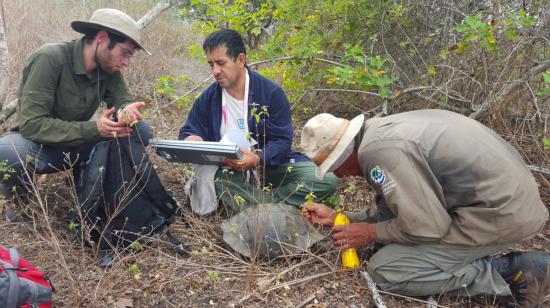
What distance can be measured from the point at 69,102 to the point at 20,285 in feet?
5.16

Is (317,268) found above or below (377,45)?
below

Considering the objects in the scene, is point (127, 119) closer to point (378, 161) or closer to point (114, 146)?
point (114, 146)

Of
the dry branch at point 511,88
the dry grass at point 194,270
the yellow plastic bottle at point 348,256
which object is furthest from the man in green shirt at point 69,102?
the dry branch at point 511,88

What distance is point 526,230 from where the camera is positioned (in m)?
2.30

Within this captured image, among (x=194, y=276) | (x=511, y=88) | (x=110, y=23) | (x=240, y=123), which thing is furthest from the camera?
(x=511, y=88)

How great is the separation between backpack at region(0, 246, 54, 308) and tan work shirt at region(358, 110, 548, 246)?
→ 1739 millimetres

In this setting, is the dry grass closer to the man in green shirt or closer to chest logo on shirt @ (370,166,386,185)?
the man in green shirt

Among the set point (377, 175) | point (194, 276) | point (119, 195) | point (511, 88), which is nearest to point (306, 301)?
point (194, 276)

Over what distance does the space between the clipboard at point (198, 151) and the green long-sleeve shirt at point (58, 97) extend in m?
0.47

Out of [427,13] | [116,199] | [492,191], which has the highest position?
[427,13]

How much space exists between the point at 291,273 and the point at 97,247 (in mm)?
1215

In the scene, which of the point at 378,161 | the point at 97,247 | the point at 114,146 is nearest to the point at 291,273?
the point at 378,161

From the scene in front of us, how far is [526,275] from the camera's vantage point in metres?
2.43

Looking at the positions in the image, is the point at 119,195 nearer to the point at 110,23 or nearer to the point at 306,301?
the point at 110,23
